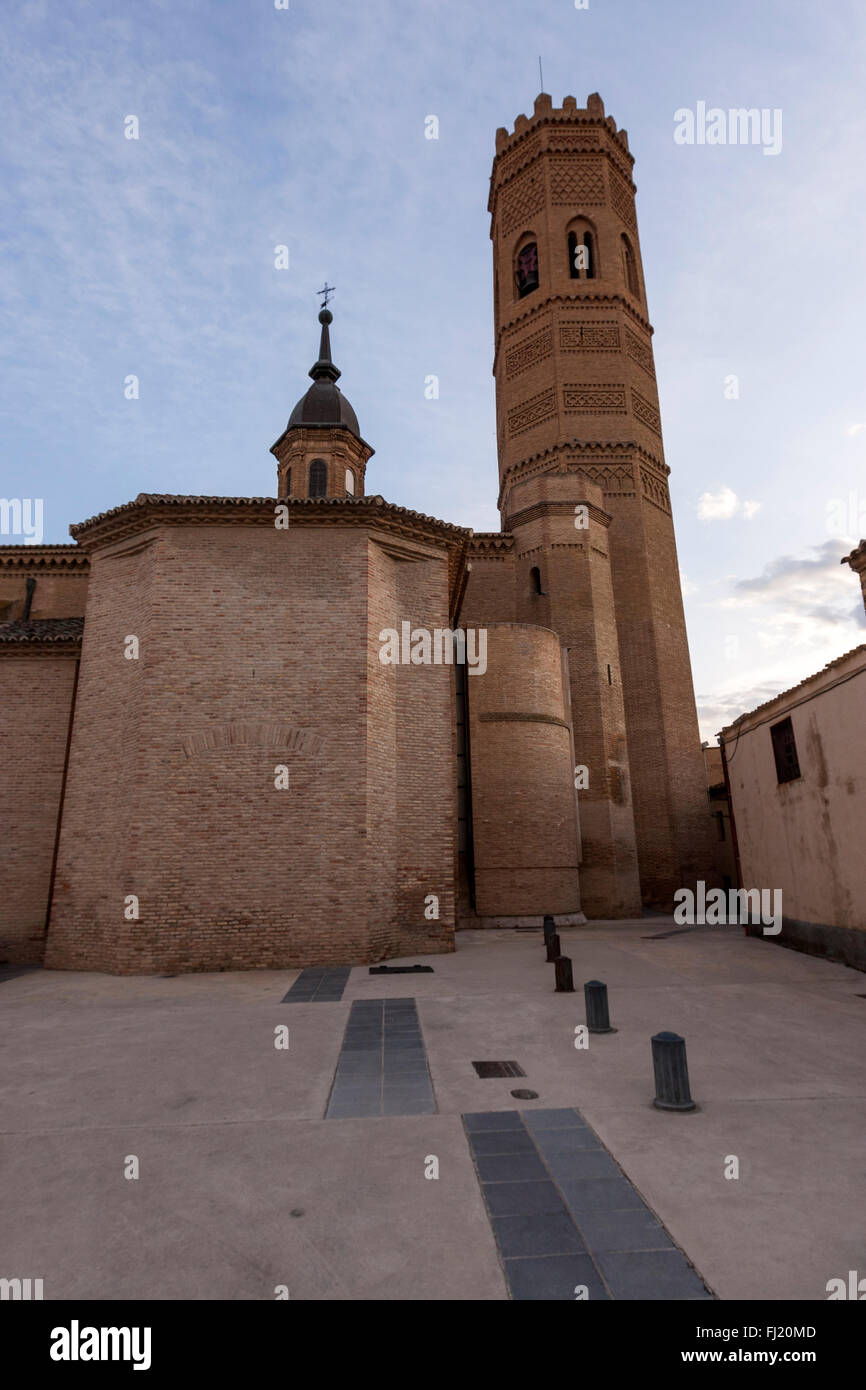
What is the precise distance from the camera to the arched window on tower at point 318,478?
2555 cm

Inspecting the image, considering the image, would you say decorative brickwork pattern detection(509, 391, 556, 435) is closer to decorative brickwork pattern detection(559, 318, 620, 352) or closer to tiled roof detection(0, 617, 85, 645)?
decorative brickwork pattern detection(559, 318, 620, 352)

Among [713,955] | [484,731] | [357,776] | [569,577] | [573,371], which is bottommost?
[713,955]

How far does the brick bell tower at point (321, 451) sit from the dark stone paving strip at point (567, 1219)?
2350 centimetres

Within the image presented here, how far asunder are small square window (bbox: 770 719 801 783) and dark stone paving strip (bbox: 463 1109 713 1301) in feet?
31.4

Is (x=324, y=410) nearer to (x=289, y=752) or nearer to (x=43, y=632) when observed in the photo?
(x=43, y=632)

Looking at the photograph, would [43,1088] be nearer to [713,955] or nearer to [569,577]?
[713,955]

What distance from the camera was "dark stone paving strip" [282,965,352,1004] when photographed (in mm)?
8312

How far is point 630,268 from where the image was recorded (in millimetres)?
27281

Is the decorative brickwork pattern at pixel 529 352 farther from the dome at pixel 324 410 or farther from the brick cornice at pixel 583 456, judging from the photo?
the dome at pixel 324 410

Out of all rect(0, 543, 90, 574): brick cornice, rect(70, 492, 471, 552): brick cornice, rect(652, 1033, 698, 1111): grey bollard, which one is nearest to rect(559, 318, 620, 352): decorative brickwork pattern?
rect(70, 492, 471, 552): brick cornice

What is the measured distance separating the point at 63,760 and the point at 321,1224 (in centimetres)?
1229

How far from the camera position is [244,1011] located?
25.5 ft

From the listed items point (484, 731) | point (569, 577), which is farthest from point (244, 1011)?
point (569, 577)
